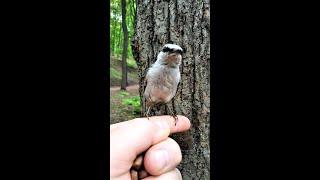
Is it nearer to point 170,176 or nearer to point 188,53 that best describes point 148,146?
point 170,176

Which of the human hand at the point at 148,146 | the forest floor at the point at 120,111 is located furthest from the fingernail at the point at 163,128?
the forest floor at the point at 120,111

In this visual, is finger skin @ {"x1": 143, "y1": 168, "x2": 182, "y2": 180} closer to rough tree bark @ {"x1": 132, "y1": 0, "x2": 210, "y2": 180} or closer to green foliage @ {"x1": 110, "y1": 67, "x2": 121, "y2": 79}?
rough tree bark @ {"x1": 132, "y1": 0, "x2": 210, "y2": 180}

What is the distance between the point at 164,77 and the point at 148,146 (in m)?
0.22

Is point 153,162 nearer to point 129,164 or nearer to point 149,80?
point 129,164

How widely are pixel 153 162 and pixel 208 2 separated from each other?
16.1 inches

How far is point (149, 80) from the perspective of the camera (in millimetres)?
885

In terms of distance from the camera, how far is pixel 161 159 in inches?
29.6

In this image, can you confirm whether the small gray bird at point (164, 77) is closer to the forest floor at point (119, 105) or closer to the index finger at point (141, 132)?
the index finger at point (141, 132)

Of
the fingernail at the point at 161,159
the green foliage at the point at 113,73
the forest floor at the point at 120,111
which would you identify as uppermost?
the green foliage at the point at 113,73

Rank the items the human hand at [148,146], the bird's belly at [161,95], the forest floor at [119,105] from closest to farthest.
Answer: the human hand at [148,146]
the bird's belly at [161,95]
the forest floor at [119,105]

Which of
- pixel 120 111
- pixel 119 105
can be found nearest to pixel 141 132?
pixel 120 111

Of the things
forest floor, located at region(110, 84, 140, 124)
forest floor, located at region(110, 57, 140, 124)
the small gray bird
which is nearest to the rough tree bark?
the small gray bird

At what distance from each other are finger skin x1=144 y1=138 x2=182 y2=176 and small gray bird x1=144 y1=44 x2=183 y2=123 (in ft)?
0.25

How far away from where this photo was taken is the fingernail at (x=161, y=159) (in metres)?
0.74
